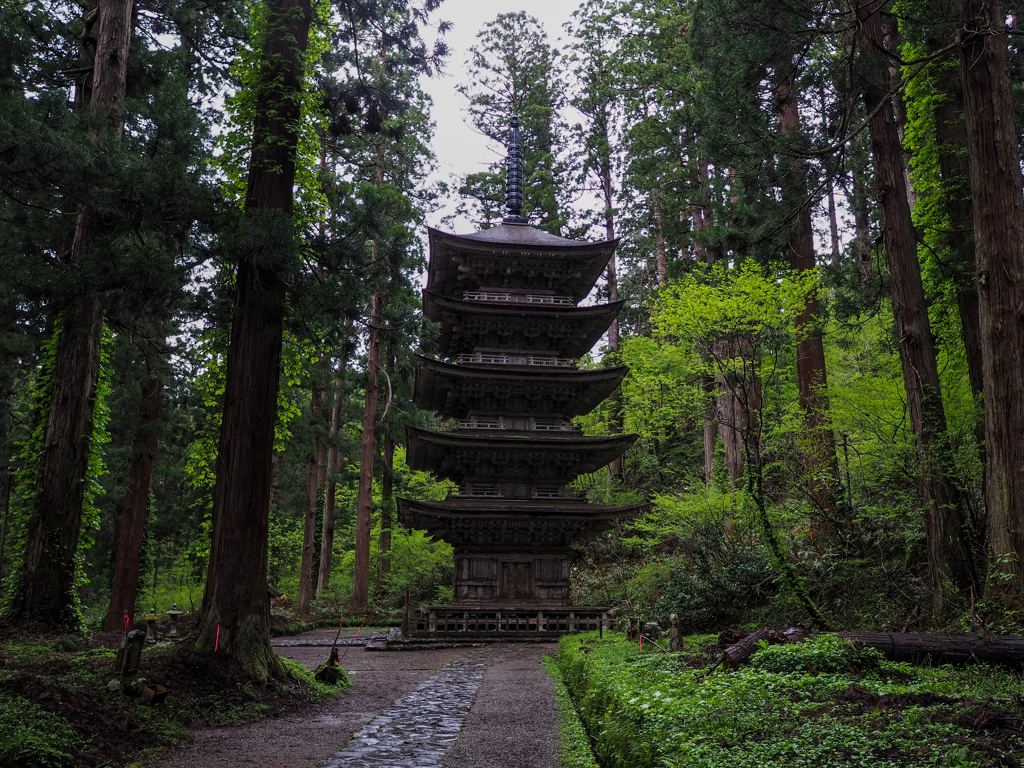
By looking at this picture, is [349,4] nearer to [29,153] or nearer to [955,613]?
[29,153]

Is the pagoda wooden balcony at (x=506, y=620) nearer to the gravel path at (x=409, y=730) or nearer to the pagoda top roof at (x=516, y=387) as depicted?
the pagoda top roof at (x=516, y=387)

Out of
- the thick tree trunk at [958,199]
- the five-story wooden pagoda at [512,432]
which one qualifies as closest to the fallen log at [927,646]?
the thick tree trunk at [958,199]

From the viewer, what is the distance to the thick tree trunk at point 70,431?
8.84 meters

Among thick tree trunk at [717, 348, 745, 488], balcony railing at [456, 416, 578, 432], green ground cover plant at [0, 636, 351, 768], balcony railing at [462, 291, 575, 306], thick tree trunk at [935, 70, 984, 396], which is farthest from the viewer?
balcony railing at [462, 291, 575, 306]

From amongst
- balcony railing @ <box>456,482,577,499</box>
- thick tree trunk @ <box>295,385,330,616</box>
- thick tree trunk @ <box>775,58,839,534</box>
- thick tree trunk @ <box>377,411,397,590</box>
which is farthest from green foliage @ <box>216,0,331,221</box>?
thick tree trunk @ <box>377,411,397,590</box>

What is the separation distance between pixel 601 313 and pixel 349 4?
37.0 ft

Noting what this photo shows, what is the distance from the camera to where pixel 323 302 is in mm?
8688

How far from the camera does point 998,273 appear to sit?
27.2ft

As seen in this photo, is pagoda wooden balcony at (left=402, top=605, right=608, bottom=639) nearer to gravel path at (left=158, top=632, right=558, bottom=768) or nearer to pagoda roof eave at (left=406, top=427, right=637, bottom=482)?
pagoda roof eave at (left=406, top=427, right=637, bottom=482)

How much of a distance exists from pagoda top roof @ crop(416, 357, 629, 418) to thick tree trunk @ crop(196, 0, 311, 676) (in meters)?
9.44

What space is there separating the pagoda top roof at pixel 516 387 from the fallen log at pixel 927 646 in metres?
12.0

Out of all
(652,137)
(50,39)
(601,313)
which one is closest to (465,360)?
(601,313)

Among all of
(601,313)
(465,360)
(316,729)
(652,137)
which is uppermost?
(652,137)

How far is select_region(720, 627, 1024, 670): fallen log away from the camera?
256 inches
